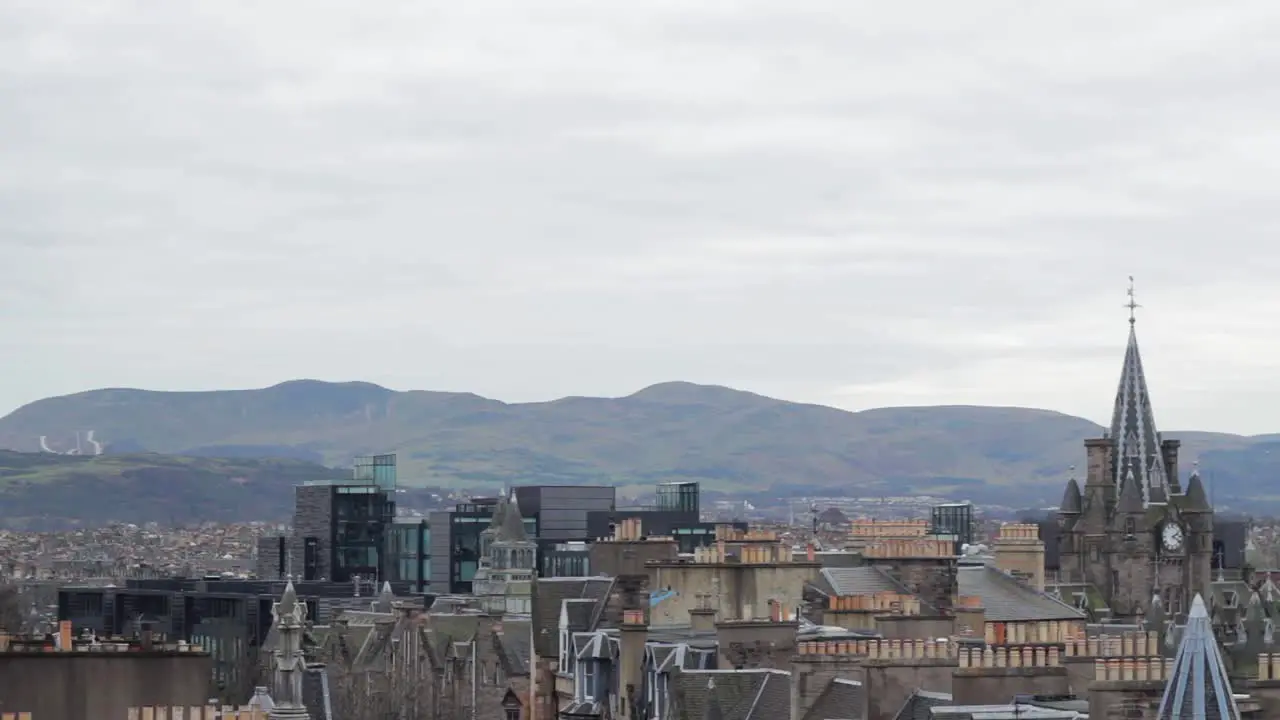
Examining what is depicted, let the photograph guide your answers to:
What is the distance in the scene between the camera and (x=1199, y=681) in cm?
4694

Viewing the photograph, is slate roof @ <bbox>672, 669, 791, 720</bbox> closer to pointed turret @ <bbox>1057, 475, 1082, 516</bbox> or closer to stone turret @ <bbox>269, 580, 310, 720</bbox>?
stone turret @ <bbox>269, 580, 310, 720</bbox>

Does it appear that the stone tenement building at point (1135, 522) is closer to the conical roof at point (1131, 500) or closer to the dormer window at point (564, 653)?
the conical roof at point (1131, 500)

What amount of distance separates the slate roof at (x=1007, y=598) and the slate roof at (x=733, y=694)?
17531 millimetres

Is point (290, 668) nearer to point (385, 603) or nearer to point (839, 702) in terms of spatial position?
point (839, 702)

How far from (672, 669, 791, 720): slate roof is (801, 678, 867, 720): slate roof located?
244cm

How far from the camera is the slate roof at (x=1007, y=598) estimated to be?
277ft

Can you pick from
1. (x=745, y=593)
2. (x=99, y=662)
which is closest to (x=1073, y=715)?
(x=99, y=662)

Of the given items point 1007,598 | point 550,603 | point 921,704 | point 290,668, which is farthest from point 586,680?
point 290,668

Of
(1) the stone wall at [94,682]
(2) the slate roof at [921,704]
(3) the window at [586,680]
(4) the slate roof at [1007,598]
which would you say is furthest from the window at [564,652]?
(1) the stone wall at [94,682]

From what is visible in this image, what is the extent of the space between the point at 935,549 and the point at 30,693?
139 ft

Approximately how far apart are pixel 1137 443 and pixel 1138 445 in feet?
0.47

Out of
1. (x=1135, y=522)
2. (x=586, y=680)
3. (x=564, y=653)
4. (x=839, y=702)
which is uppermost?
(x=1135, y=522)

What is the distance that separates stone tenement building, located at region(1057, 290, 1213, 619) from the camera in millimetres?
175875

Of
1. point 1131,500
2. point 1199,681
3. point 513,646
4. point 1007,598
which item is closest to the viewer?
point 1199,681
